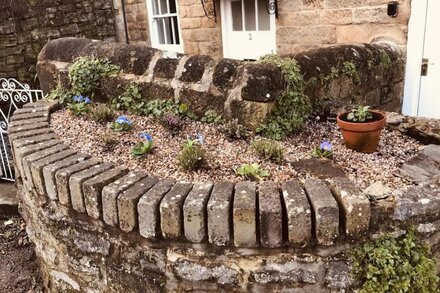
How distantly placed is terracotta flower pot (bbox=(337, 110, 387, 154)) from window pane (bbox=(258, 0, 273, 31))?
323 centimetres

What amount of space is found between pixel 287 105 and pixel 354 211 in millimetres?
1183

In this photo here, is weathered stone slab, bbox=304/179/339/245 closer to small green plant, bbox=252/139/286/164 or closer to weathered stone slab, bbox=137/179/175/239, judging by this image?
small green plant, bbox=252/139/286/164

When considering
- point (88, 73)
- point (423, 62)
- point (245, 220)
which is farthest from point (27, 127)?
point (423, 62)

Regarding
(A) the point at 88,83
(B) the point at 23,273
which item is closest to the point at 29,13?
(A) the point at 88,83

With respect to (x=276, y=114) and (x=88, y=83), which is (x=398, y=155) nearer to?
(x=276, y=114)

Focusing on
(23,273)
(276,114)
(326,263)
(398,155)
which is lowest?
(23,273)

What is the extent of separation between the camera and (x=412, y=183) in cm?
197

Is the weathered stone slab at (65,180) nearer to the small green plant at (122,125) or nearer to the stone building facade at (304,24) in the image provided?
the small green plant at (122,125)

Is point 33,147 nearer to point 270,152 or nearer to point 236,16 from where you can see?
point 270,152

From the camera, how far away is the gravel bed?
6.96ft

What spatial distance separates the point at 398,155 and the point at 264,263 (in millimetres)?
1141

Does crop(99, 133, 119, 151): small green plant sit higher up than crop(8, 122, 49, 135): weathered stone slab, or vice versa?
crop(8, 122, 49, 135): weathered stone slab

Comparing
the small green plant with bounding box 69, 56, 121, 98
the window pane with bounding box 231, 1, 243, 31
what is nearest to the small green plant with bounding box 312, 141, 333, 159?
the small green plant with bounding box 69, 56, 121, 98

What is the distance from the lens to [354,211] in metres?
1.66
